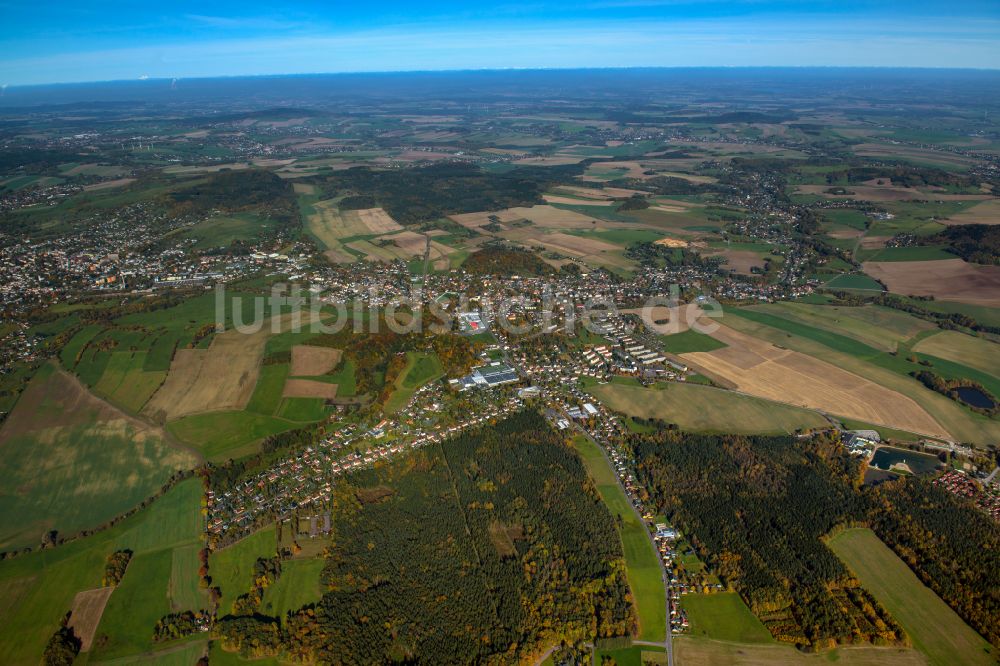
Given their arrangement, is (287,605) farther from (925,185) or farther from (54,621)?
(925,185)

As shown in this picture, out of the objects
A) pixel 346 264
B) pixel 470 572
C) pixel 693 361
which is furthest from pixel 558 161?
pixel 470 572

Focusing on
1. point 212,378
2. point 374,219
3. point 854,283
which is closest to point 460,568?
point 212,378

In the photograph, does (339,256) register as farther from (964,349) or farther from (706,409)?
(964,349)

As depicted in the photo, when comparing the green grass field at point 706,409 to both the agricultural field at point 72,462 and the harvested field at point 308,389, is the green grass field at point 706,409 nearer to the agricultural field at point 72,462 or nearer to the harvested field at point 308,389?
the harvested field at point 308,389

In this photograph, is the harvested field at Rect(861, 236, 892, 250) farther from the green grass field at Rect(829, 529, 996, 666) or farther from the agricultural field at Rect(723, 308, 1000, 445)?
the green grass field at Rect(829, 529, 996, 666)

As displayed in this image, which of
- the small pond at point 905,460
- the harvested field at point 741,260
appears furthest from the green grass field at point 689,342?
the harvested field at point 741,260

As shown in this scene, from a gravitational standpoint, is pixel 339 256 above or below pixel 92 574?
above
